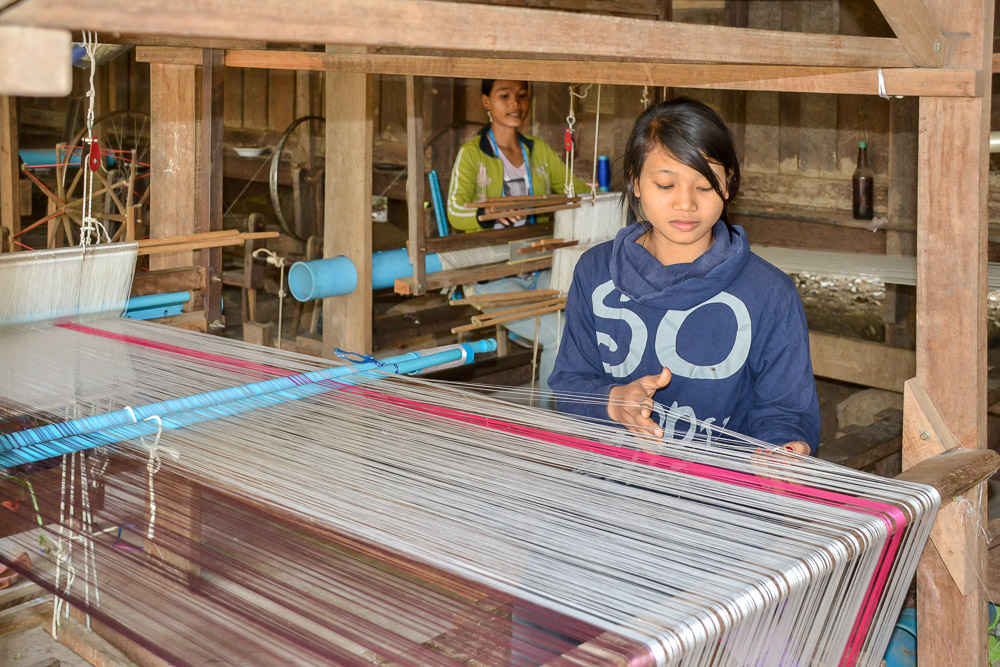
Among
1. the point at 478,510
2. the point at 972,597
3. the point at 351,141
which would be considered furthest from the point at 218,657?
the point at 351,141

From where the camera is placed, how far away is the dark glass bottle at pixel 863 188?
4.65 m

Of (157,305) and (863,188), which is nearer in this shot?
(157,305)

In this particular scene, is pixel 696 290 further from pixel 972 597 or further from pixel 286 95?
pixel 286 95

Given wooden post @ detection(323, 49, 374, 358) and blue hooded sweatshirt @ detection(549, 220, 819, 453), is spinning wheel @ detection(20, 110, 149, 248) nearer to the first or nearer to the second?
wooden post @ detection(323, 49, 374, 358)

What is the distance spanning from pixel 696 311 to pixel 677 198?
20 cm

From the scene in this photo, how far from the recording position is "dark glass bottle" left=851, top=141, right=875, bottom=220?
4.65 meters

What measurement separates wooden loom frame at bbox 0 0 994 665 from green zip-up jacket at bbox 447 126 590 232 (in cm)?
134

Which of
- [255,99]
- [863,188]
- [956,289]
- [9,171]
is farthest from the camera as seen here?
[255,99]

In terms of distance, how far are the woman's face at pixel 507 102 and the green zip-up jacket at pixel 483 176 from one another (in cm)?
8

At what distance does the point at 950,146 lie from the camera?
1605mm

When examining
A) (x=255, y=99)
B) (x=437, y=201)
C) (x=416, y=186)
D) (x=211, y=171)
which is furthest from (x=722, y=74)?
(x=255, y=99)

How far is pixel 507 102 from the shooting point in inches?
154

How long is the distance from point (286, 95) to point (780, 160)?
3598 mm

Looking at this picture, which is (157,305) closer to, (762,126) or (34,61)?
(34,61)
